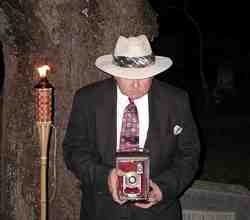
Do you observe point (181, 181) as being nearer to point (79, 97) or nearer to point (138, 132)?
point (138, 132)

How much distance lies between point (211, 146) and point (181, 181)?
32.4 feet

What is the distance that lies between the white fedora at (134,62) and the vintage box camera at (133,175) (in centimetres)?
44

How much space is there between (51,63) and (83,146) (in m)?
0.92

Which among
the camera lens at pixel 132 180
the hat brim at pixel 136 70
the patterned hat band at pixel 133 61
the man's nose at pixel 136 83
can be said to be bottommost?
the camera lens at pixel 132 180

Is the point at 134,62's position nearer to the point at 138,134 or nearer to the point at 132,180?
the point at 138,134

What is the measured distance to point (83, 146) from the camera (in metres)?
2.93

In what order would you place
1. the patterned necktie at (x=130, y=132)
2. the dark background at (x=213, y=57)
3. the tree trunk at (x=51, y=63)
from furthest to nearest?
the dark background at (x=213, y=57) → the tree trunk at (x=51, y=63) → the patterned necktie at (x=130, y=132)

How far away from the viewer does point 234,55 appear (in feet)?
99.8

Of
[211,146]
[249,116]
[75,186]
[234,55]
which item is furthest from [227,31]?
[75,186]

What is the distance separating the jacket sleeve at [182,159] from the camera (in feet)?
9.32

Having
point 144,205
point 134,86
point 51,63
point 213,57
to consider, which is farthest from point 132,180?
point 213,57

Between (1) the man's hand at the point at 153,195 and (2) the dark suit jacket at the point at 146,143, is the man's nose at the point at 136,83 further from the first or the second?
(1) the man's hand at the point at 153,195

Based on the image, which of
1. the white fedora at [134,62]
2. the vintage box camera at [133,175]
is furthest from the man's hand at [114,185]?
the white fedora at [134,62]

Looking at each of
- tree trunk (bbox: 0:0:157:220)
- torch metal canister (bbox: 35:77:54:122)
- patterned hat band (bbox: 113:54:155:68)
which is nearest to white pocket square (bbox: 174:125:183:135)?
patterned hat band (bbox: 113:54:155:68)
